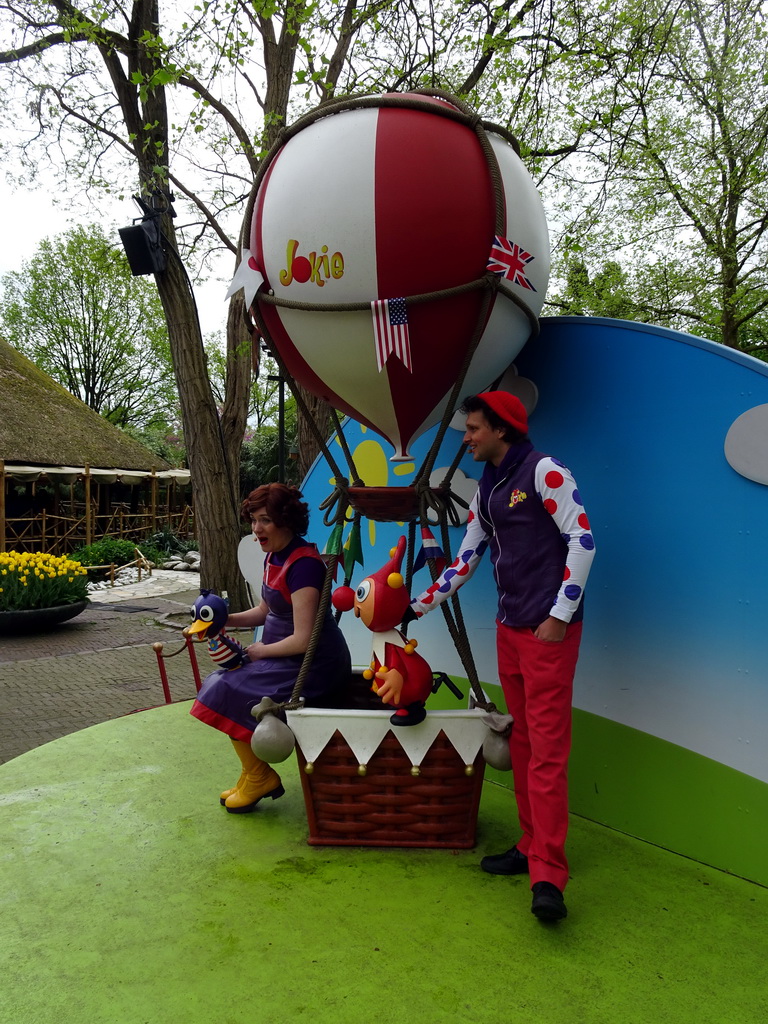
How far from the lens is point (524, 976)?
1946 millimetres

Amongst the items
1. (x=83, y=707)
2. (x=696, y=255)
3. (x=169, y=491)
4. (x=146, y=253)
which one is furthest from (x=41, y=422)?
(x=696, y=255)

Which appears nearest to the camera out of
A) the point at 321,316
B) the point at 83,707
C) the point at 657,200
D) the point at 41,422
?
the point at 321,316

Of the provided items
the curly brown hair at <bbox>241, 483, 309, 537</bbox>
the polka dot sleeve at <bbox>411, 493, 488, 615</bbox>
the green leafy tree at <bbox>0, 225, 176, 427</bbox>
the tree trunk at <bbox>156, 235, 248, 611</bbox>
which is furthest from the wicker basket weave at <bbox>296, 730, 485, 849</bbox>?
the green leafy tree at <bbox>0, 225, 176, 427</bbox>

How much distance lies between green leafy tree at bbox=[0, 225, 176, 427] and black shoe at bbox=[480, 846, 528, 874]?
2822cm

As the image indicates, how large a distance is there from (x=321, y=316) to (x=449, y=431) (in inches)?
45.5

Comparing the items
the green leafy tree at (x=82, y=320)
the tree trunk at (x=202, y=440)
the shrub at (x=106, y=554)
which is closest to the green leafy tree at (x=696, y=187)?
the tree trunk at (x=202, y=440)

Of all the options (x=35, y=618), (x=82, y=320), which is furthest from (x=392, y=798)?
(x=82, y=320)

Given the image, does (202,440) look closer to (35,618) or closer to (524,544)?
(35,618)

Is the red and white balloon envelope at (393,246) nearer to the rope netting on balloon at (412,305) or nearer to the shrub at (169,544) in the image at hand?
the rope netting on balloon at (412,305)

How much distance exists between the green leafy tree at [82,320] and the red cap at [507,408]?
27811mm

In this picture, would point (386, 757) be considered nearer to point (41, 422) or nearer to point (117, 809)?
point (117, 809)

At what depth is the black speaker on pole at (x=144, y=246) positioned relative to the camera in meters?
7.26

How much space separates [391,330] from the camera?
2393 mm

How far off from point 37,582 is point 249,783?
7.06 metres
